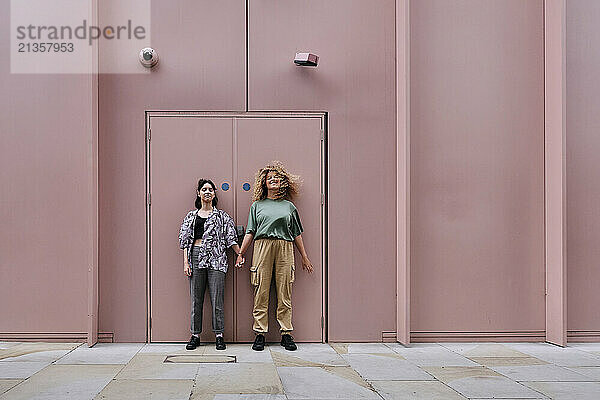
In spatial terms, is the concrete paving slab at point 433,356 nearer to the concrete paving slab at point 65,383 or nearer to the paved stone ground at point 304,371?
the paved stone ground at point 304,371

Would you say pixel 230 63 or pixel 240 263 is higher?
pixel 230 63

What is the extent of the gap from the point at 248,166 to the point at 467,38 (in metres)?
2.67

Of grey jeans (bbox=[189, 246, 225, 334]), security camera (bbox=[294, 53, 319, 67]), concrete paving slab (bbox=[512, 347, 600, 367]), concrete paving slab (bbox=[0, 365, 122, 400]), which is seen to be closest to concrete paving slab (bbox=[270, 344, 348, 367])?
grey jeans (bbox=[189, 246, 225, 334])

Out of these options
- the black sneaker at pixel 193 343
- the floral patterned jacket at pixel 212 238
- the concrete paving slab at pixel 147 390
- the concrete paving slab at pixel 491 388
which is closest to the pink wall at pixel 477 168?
the floral patterned jacket at pixel 212 238

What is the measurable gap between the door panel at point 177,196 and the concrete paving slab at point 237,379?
139 centimetres

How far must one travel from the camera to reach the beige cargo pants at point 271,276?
783 centimetres

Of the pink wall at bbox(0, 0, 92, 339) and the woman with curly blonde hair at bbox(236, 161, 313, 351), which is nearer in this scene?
the woman with curly blonde hair at bbox(236, 161, 313, 351)

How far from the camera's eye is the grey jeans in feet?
25.7

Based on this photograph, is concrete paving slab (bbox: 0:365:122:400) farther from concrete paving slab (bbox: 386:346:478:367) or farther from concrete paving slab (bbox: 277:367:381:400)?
concrete paving slab (bbox: 386:346:478:367)

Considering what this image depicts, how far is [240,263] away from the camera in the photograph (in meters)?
7.94

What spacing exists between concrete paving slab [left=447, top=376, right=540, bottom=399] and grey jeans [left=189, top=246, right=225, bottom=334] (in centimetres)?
268

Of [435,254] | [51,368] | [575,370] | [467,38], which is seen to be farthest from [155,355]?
[467,38]

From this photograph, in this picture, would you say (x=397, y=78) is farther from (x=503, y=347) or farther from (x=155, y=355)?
(x=155, y=355)

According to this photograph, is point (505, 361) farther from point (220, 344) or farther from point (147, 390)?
point (147, 390)
